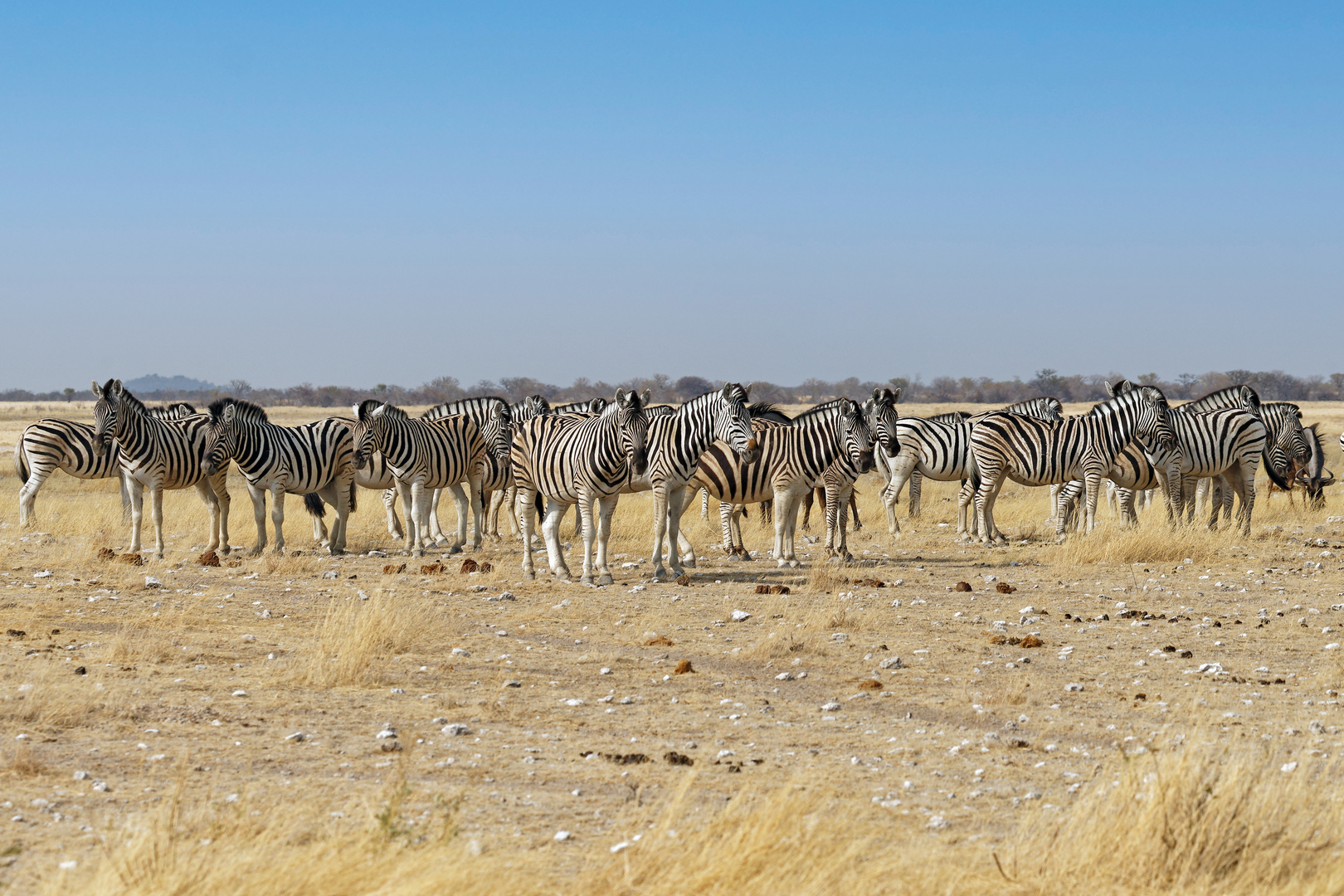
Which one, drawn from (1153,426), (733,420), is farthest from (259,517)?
(1153,426)

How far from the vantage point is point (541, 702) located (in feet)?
25.3

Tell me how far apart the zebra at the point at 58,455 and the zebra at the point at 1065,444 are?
11714 mm

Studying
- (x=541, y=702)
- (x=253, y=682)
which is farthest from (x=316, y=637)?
(x=541, y=702)

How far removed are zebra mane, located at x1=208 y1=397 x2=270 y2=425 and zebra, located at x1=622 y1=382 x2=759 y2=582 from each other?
5.59 m

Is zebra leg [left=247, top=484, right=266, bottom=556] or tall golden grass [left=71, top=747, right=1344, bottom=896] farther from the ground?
zebra leg [left=247, top=484, right=266, bottom=556]

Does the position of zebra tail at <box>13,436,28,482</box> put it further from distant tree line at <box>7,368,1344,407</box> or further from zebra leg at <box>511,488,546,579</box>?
distant tree line at <box>7,368,1344,407</box>

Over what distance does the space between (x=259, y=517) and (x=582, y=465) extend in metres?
5.54

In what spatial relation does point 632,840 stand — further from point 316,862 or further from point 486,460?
point 486,460

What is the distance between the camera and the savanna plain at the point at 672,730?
4.64m

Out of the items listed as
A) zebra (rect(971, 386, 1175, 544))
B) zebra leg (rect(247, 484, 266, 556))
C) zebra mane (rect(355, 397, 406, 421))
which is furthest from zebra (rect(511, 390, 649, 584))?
zebra (rect(971, 386, 1175, 544))

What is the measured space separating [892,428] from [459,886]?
1100cm

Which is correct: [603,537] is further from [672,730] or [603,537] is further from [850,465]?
[672,730]

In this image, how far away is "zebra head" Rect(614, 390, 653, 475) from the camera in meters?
12.4

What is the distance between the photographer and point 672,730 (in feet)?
23.1
